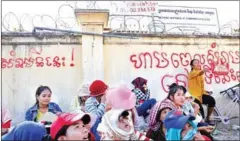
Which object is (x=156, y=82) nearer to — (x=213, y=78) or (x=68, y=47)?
(x=213, y=78)

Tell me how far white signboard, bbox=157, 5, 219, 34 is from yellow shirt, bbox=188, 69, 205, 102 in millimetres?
2039

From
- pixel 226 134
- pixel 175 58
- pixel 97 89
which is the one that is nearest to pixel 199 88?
pixel 226 134

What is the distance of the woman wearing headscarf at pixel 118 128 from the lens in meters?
3.65

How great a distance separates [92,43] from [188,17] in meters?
3.34

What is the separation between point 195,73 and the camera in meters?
8.74

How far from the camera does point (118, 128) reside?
3.68m

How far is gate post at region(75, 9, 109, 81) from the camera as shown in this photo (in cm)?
912

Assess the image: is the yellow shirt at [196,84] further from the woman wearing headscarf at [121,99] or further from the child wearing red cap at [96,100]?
the woman wearing headscarf at [121,99]

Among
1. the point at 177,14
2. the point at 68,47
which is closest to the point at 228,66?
the point at 177,14

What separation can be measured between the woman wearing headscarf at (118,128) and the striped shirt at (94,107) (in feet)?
2.98

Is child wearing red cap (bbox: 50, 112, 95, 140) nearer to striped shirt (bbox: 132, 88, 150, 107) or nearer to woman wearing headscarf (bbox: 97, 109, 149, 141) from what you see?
woman wearing headscarf (bbox: 97, 109, 149, 141)

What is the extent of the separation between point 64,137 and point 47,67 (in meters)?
6.00

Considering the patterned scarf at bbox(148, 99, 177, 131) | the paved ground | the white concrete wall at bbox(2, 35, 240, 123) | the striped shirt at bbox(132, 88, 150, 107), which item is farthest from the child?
the white concrete wall at bbox(2, 35, 240, 123)

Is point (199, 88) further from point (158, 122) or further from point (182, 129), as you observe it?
point (182, 129)
